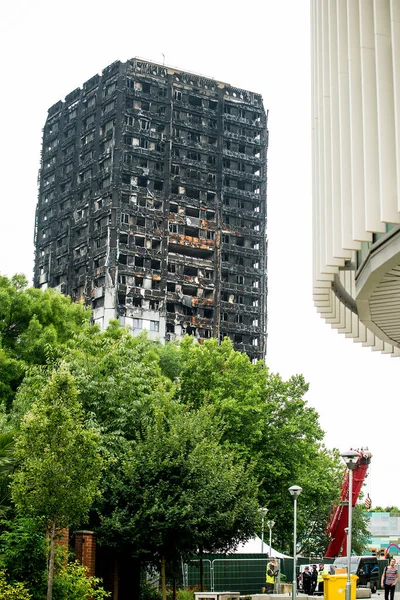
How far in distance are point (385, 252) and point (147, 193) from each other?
284ft

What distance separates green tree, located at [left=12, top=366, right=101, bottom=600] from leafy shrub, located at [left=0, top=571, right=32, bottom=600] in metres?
0.63

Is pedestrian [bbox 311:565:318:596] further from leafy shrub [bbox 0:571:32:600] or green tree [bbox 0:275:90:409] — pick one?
leafy shrub [bbox 0:571:32:600]

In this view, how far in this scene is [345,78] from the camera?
16.4 m

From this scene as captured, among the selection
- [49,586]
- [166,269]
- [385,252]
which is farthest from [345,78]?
[166,269]

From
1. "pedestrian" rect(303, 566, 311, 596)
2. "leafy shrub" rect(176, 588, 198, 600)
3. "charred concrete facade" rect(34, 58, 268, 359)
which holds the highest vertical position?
"charred concrete facade" rect(34, 58, 268, 359)

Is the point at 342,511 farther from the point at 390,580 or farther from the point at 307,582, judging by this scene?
the point at 390,580

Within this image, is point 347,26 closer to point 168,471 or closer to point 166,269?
point 168,471

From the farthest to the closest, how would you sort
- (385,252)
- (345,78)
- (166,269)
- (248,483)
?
(166,269) < (248,483) < (345,78) < (385,252)

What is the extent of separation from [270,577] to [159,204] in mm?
67068

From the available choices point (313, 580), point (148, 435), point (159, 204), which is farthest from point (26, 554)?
point (159, 204)

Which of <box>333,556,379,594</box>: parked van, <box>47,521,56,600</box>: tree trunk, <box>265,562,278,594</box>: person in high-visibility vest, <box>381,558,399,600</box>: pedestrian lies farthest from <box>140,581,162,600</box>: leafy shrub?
<box>333,556,379,594</box>: parked van

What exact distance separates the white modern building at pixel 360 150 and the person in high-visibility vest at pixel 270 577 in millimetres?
22380

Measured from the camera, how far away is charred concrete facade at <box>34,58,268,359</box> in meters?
98.2

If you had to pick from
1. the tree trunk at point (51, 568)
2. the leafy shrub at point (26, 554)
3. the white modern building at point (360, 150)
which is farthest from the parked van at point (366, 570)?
the white modern building at point (360, 150)
